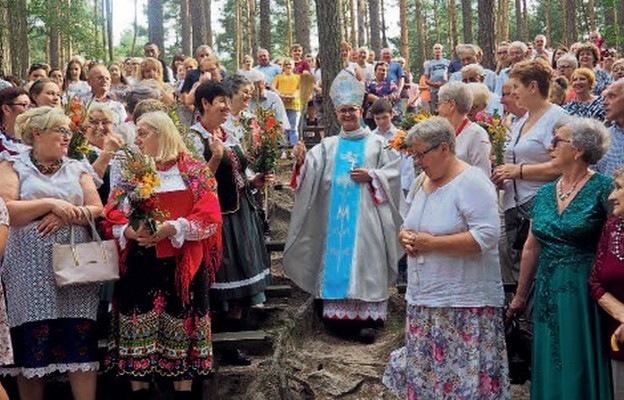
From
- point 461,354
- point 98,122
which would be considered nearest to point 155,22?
point 98,122

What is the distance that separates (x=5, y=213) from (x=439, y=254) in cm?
226

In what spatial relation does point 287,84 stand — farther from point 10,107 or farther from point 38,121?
point 38,121

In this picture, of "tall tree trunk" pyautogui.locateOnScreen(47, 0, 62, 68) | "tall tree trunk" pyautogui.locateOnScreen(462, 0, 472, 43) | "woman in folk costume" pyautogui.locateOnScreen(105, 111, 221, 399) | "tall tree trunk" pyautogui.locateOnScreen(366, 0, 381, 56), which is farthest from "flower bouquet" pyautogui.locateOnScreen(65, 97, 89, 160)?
"tall tree trunk" pyautogui.locateOnScreen(366, 0, 381, 56)

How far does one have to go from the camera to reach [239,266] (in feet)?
19.7

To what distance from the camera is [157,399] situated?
18.5 ft

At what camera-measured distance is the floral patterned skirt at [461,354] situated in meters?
4.55

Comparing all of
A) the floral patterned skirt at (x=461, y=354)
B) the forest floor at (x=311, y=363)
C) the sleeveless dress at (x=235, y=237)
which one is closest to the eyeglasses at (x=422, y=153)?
the floral patterned skirt at (x=461, y=354)

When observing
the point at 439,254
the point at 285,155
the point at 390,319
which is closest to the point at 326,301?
the point at 390,319

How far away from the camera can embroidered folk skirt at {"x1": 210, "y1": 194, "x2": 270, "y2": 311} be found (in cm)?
596

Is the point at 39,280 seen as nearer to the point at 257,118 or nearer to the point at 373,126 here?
the point at 257,118

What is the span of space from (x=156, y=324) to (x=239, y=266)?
1.20 metres

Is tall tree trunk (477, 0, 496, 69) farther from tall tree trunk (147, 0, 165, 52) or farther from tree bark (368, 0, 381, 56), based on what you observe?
tree bark (368, 0, 381, 56)

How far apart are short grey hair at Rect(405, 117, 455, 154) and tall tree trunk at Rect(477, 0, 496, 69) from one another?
9993mm

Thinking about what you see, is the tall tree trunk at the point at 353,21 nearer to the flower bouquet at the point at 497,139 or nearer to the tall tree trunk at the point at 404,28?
the tall tree trunk at the point at 404,28
